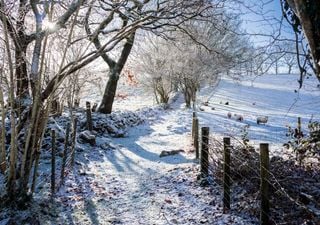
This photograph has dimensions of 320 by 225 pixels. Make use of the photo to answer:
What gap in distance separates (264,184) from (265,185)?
0.06ft

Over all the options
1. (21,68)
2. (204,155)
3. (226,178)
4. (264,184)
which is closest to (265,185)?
(264,184)

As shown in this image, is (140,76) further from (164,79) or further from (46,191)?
(46,191)

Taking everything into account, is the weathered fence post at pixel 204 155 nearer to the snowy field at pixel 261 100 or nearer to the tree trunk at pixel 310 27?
the tree trunk at pixel 310 27

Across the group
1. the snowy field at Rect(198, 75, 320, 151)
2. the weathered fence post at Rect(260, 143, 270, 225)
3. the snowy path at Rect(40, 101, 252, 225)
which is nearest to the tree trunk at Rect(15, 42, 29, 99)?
the snowy path at Rect(40, 101, 252, 225)

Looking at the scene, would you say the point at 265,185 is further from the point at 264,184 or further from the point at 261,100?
the point at 261,100

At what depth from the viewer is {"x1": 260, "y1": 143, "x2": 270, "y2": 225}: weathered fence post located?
4.20 meters

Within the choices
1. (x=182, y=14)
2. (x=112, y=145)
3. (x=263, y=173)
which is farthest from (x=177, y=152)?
(x=263, y=173)

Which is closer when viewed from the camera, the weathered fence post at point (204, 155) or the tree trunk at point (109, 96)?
the weathered fence post at point (204, 155)

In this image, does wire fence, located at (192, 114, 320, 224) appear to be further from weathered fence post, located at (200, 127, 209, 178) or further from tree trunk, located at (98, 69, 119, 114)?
tree trunk, located at (98, 69, 119, 114)

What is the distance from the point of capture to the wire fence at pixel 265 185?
4.22m

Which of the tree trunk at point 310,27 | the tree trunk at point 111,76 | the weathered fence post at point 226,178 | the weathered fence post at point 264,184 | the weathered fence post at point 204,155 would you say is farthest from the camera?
the tree trunk at point 111,76

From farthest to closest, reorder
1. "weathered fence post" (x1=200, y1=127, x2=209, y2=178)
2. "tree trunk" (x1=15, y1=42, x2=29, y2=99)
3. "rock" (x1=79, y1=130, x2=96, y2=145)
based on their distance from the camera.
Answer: "rock" (x1=79, y1=130, x2=96, y2=145) < "weathered fence post" (x1=200, y1=127, x2=209, y2=178) < "tree trunk" (x1=15, y1=42, x2=29, y2=99)

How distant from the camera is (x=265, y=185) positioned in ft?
13.8

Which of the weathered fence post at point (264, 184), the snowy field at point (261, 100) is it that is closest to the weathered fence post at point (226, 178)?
the weathered fence post at point (264, 184)
